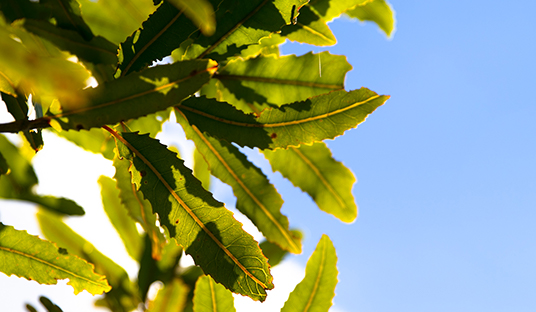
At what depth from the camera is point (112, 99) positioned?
812 mm

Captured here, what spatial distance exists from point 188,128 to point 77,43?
0.45 meters

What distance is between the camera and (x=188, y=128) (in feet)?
4.21

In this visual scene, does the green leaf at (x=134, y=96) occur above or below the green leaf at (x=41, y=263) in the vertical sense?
above

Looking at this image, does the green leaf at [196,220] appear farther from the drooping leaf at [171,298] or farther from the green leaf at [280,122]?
the drooping leaf at [171,298]

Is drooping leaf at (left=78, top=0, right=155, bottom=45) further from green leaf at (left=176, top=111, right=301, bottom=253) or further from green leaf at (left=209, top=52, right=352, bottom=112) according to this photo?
green leaf at (left=176, top=111, right=301, bottom=253)

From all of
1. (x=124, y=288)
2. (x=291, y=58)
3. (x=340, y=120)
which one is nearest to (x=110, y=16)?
(x=291, y=58)


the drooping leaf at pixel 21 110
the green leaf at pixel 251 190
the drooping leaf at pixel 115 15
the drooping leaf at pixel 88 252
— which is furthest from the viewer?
the drooping leaf at pixel 88 252

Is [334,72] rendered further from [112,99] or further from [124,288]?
[124,288]

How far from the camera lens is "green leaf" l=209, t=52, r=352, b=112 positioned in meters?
1.43

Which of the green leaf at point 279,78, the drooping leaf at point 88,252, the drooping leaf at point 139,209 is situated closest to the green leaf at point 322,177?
the green leaf at point 279,78

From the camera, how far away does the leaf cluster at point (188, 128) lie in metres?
0.95

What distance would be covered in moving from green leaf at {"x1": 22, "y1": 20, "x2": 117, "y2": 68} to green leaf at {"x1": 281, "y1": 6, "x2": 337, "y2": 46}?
57cm

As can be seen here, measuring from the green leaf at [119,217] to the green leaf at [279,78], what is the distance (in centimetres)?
82

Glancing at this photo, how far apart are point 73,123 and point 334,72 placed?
0.88m
